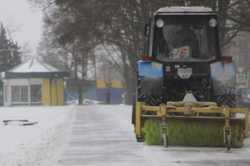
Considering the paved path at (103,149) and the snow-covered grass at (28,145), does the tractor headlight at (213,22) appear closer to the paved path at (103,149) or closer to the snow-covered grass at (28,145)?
the paved path at (103,149)

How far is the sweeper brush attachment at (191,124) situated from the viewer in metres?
14.5

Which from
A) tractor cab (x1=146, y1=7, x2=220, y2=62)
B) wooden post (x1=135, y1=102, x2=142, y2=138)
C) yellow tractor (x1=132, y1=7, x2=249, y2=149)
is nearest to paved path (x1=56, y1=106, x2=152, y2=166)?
wooden post (x1=135, y1=102, x2=142, y2=138)

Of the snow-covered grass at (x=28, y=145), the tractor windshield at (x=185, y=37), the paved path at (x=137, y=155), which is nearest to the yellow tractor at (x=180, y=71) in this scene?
the tractor windshield at (x=185, y=37)

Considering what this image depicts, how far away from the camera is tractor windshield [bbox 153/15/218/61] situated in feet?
52.3

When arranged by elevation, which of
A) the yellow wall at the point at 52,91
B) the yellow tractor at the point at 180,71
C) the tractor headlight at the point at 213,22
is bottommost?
the yellow wall at the point at 52,91

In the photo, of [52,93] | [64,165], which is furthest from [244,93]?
[64,165]

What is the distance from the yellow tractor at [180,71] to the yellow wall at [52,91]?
142 ft

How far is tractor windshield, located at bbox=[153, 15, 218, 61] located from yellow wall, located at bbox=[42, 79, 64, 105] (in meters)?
43.7

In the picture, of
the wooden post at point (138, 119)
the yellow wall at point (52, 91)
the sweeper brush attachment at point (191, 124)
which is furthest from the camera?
the yellow wall at point (52, 91)

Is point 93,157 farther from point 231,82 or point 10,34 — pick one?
point 10,34

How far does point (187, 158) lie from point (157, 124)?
1.91 m

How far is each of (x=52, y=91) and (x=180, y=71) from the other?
4500 centimetres

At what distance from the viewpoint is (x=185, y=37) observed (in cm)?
1603

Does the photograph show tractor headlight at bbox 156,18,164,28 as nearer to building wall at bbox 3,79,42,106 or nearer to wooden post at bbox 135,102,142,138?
wooden post at bbox 135,102,142,138
